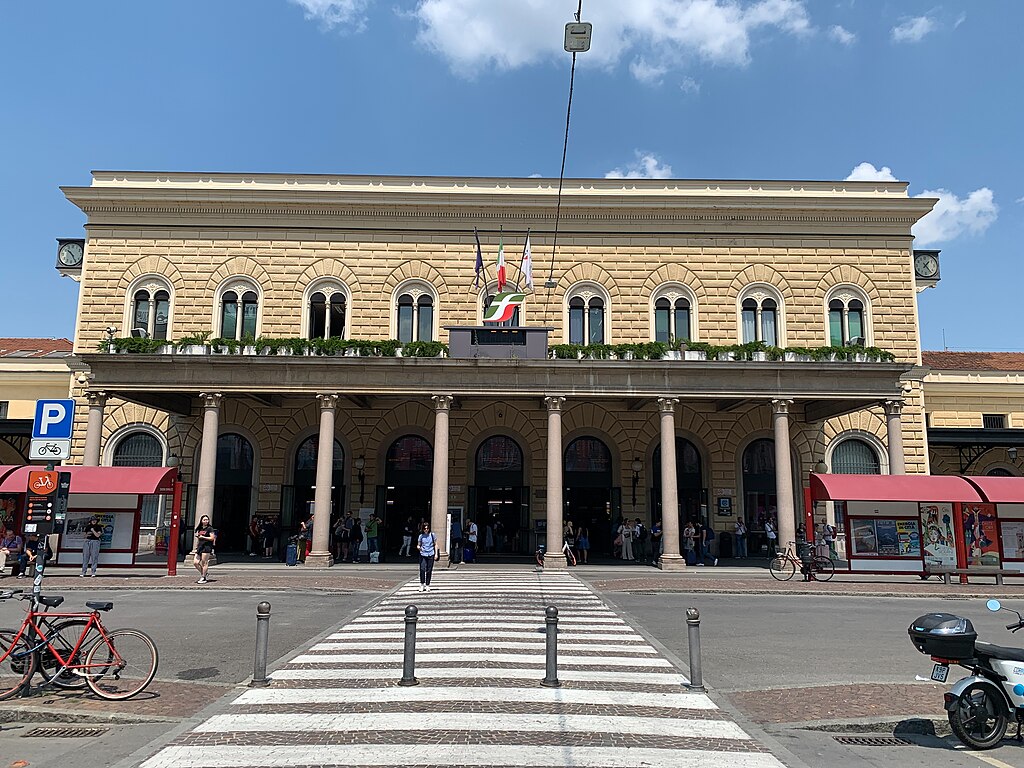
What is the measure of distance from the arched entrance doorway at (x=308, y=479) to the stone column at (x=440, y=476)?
648 cm

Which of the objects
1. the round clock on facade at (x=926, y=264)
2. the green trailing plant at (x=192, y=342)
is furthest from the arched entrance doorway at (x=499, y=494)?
the round clock on facade at (x=926, y=264)

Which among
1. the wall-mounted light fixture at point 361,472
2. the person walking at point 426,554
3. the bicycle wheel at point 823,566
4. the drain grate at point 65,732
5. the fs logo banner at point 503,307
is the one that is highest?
the fs logo banner at point 503,307

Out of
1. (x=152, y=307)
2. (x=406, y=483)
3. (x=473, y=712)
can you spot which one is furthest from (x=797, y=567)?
(x=152, y=307)

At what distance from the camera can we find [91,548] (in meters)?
22.4

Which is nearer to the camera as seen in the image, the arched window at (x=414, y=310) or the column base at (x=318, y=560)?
the column base at (x=318, y=560)

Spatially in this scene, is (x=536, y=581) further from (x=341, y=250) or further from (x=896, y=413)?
(x=341, y=250)

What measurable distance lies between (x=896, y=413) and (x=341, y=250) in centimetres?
2369

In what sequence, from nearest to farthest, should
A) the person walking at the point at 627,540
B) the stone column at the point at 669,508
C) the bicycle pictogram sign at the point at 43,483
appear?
the bicycle pictogram sign at the point at 43,483 < the stone column at the point at 669,508 < the person walking at the point at 627,540

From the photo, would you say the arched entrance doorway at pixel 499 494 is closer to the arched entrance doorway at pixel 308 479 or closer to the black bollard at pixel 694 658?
the arched entrance doorway at pixel 308 479

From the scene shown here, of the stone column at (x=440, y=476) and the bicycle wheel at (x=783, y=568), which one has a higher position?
the stone column at (x=440, y=476)

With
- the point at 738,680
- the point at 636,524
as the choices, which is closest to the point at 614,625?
the point at 738,680

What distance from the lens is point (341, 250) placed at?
32.0 meters

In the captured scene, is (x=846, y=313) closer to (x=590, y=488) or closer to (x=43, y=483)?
(x=590, y=488)

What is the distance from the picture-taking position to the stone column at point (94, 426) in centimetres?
2648
